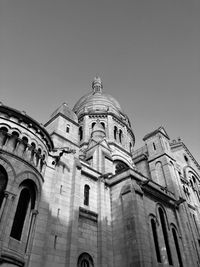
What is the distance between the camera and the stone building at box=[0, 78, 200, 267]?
44.4 feet

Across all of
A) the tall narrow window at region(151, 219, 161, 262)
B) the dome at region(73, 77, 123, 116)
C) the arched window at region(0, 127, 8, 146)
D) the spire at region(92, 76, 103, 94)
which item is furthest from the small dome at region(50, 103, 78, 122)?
the spire at region(92, 76, 103, 94)

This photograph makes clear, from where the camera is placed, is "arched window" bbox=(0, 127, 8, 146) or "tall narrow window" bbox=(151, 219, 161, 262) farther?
"tall narrow window" bbox=(151, 219, 161, 262)

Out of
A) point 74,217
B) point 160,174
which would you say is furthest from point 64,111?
point 160,174

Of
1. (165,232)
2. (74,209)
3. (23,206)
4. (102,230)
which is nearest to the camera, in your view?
(23,206)

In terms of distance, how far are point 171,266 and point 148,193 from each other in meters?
5.58

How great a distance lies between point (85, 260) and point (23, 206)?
5594 mm

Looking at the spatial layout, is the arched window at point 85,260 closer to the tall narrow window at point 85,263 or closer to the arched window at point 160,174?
the tall narrow window at point 85,263

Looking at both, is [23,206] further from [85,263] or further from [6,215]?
[85,263]

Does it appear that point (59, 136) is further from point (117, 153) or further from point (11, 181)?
point (117, 153)

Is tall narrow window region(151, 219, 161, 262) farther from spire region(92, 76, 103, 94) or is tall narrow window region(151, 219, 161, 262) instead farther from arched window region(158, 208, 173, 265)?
spire region(92, 76, 103, 94)

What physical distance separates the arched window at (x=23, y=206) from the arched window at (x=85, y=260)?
15.2 ft

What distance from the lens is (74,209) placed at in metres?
16.6

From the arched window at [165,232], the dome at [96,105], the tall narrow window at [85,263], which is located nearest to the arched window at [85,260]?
the tall narrow window at [85,263]

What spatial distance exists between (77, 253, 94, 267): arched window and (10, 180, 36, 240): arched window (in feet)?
15.2
